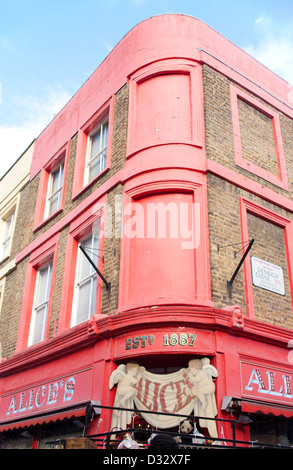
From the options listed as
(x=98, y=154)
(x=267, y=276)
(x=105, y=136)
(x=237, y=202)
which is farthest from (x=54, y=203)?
(x=267, y=276)

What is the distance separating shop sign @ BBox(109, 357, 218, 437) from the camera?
776cm

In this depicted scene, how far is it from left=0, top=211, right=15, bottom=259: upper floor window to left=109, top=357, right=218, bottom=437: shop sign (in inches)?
343

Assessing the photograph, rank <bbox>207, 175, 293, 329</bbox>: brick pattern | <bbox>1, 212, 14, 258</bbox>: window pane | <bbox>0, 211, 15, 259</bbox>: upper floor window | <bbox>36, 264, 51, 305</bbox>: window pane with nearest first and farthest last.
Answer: <bbox>207, 175, 293, 329</bbox>: brick pattern → <bbox>36, 264, 51, 305</bbox>: window pane → <bbox>0, 211, 15, 259</bbox>: upper floor window → <bbox>1, 212, 14, 258</bbox>: window pane

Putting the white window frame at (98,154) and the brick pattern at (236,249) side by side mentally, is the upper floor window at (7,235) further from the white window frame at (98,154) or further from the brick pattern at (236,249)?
the brick pattern at (236,249)

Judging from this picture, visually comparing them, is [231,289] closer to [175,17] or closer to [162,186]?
[162,186]

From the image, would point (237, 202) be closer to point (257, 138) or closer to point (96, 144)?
point (257, 138)

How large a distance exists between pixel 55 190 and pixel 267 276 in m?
7.06

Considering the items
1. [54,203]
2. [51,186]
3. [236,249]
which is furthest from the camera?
[51,186]

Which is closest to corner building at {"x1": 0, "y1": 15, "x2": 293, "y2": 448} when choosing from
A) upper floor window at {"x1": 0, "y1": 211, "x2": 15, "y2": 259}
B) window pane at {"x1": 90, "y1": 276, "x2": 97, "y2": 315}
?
window pane at {"x1": 90, "y1": 276, "x2": 97, "y2": 315}

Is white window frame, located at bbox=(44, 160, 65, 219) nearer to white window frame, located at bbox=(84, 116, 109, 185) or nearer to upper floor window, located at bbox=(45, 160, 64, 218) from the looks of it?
upper floor window, located at bbox=(45, 160, 64, 218)

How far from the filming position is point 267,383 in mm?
8711

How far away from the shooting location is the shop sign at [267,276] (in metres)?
9.95

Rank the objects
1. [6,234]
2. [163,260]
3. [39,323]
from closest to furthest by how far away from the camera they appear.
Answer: [163,260]
[39,323]
[6,234]

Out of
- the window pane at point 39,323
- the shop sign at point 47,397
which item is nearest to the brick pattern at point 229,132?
the shop sign at point 47,397
